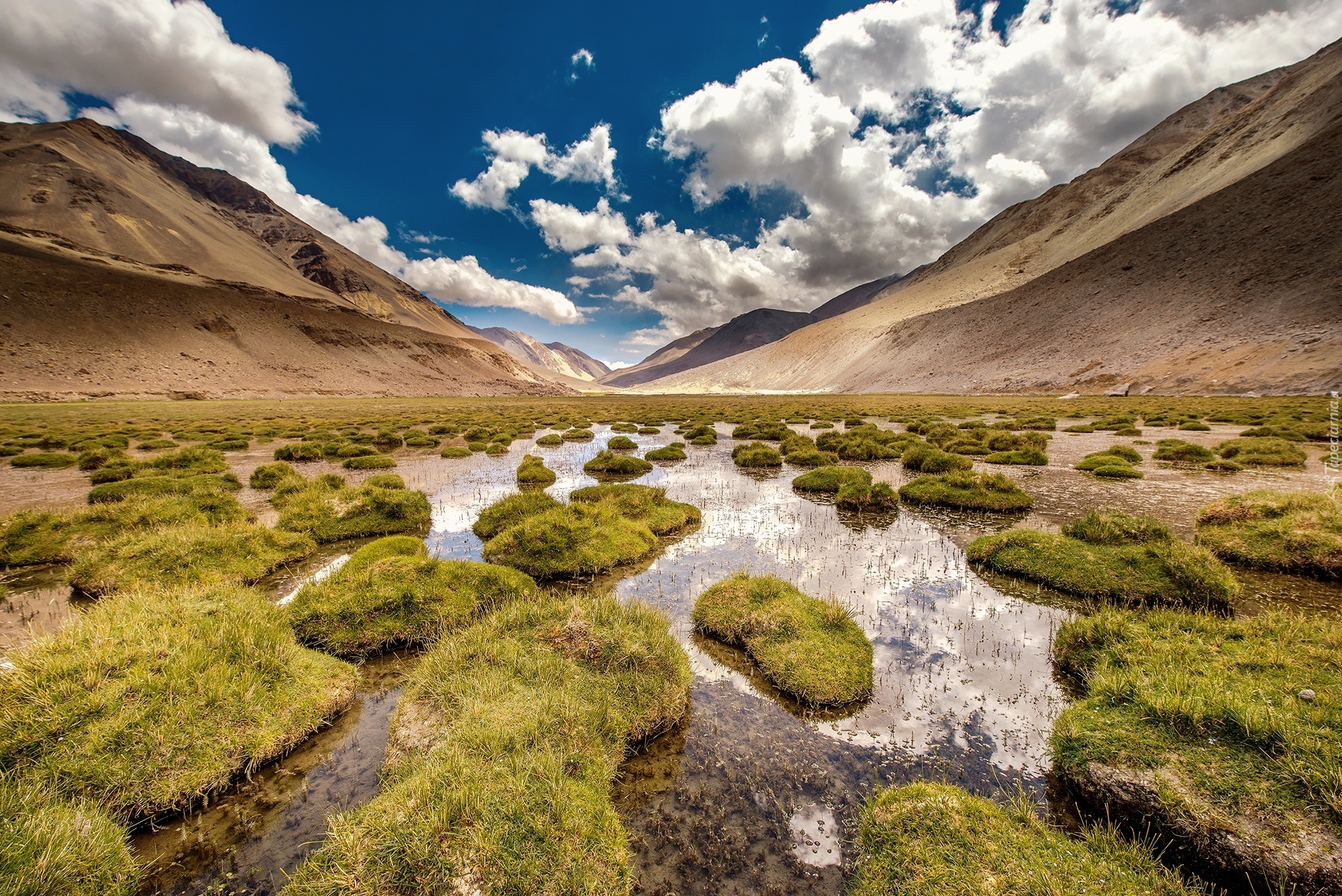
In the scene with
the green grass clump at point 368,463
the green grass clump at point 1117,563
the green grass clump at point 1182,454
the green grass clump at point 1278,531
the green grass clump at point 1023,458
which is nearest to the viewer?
the green grass clump at point 1117,563

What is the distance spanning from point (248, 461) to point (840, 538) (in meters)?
31.7

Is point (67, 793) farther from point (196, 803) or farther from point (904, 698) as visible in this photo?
point (904, 698)

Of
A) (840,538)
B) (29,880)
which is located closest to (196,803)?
(29,880)

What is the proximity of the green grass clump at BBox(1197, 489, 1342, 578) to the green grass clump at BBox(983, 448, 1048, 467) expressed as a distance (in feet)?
37.7

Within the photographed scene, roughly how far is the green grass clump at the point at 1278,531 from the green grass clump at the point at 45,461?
4431 cm

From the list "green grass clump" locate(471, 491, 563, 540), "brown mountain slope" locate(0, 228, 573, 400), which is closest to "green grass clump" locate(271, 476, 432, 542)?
"green grass clump" locate(471, 491, 563, 540)

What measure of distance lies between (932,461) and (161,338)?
17089 centimetres

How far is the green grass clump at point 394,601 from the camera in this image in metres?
7.91

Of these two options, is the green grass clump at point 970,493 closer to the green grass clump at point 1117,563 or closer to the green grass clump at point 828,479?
the green grass clump at point 828,479

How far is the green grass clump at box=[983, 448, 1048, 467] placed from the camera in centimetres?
2362

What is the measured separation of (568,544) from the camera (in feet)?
38.6

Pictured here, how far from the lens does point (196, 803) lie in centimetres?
496

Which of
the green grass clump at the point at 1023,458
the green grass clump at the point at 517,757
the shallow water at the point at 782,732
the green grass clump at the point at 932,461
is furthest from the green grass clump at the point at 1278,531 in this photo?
the green grass clump at the point at 517,757

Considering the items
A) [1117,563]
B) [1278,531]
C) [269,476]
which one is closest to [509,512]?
[269,476]
